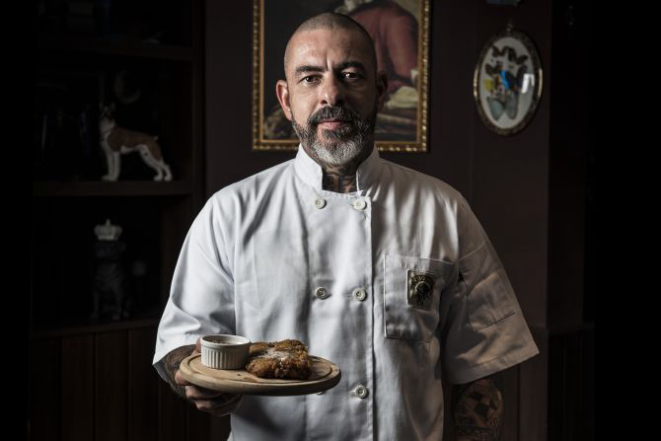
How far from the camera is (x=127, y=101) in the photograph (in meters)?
3.21

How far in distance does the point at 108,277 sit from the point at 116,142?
520 mm

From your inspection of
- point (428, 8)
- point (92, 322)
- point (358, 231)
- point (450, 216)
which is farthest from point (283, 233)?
point (428, 8)

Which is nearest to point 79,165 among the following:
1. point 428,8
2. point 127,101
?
point 127,101

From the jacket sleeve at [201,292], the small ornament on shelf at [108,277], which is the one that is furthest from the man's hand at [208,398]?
the small ornament on shelf at [108,277]

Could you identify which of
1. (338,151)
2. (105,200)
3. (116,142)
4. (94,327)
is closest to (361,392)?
(338,151)

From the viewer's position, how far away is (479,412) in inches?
67.6

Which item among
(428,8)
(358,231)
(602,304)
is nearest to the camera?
(358,231)

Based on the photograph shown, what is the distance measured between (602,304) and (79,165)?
203cm

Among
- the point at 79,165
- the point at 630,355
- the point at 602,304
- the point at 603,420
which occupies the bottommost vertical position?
the point at 603,420

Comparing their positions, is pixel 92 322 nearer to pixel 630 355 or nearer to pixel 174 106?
pixel 174 106

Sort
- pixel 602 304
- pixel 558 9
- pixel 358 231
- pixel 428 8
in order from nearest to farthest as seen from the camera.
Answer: pixel 358 231
pixel 602 304
pixel 558 9
pixel 428 8

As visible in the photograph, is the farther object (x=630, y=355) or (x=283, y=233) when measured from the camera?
(x=630, y=355)

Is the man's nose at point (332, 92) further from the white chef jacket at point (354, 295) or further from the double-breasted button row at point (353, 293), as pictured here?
the double-breasted button row at point (353, 293)

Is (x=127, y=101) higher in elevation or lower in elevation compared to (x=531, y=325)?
higher
